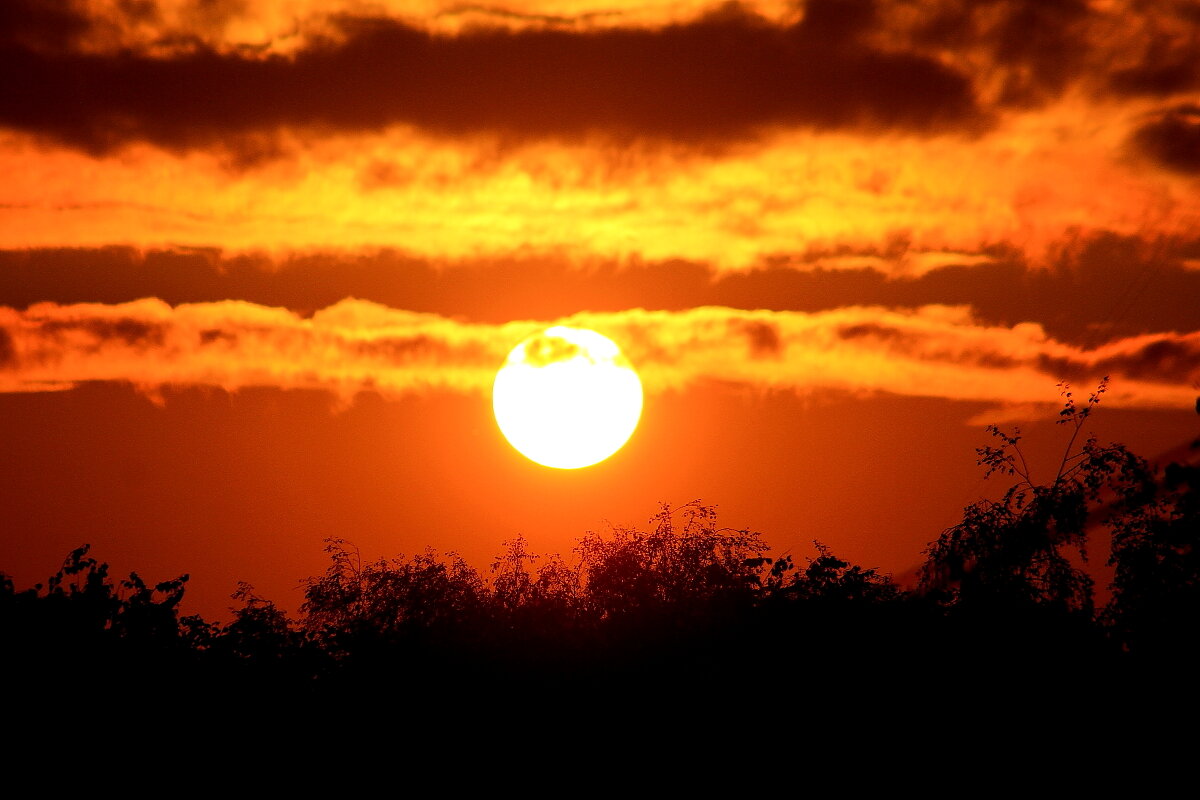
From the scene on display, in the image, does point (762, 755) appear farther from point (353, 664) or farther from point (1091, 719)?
point (353, 664)

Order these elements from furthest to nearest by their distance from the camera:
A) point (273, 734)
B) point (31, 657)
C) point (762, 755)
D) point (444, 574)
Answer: point (444, 574) → point (31, 657) → point (273, 734) → point (762, 755)

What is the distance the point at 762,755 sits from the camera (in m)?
29.0

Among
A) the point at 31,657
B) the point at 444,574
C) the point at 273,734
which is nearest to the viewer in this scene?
the point at 273,734

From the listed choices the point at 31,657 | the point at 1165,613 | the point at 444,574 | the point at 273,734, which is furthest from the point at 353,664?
the point at 1165,613

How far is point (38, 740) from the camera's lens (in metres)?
30.5

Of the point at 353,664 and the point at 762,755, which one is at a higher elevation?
the point at 353,664

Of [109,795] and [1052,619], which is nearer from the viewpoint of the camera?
[109,795]

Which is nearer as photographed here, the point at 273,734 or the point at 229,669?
the point at 273,734

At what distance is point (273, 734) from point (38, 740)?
5.15 metres

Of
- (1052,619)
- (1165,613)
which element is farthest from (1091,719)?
(1165,613)

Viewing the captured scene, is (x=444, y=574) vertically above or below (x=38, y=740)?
above

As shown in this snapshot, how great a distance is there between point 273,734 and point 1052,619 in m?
18.7

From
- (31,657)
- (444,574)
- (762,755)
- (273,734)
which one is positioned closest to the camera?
(762,755)

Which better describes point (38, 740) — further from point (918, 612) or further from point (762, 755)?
point (918, 612)
